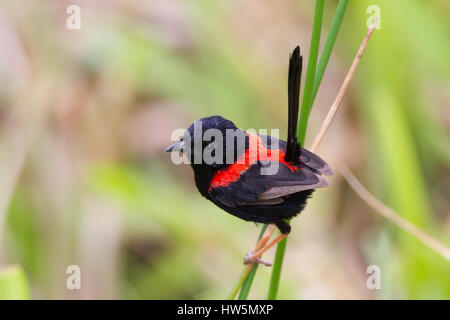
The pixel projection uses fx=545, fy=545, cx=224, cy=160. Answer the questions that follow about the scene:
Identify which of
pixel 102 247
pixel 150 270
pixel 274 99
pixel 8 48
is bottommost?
pixel 150 270

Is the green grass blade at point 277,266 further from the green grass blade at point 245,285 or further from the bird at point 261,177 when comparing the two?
the bird at point 261,177

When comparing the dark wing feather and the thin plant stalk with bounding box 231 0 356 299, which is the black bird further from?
the thin plant stalk with bounding box 231 0 356 299

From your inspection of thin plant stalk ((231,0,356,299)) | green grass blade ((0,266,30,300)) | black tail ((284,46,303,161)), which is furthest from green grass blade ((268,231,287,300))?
green grass blade ((0,266,30,300))

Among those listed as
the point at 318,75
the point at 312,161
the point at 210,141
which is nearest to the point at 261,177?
the point at 312,161

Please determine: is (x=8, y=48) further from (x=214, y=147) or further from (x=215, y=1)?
(x=214, y=147)

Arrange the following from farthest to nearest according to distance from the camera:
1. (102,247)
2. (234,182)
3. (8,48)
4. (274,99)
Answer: (8,48) → (274,99) → (102,247) → (234,182)

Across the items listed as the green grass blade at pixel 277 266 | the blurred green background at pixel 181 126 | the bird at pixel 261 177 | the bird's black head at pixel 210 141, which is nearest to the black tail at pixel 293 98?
the bird at pixel 261 177
